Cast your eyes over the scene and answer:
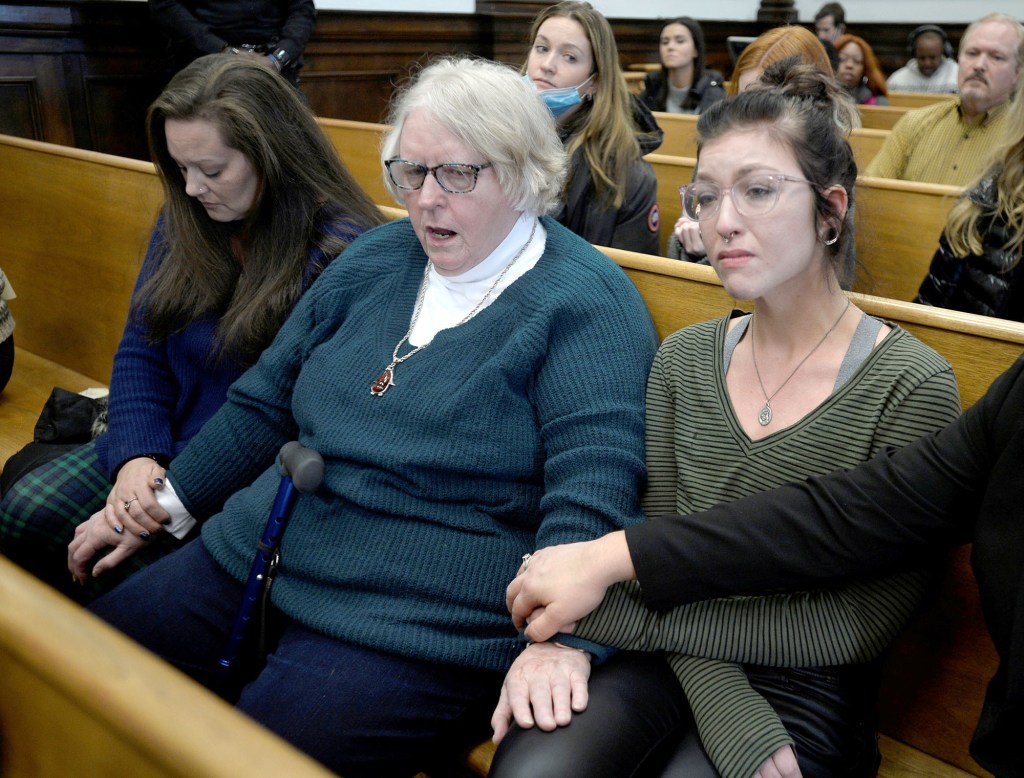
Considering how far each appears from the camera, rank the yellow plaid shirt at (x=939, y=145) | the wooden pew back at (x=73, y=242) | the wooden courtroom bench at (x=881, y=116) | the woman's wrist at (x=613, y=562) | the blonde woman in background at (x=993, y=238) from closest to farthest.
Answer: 1. the woman's wrist at (x=613, y=562)
2. the blonde woman in background at (x=993, y=238)
3. the wooden pew back at (x=73, y=242)
4. the yellow plaid shirt at (x=939, y=145)
5. the wooden courtroom bench at (x=881, y=116)

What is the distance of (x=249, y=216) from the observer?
1926mm

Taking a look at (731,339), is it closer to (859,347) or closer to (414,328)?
(859,347)

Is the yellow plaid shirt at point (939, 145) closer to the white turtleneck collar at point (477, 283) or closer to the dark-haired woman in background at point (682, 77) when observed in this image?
the dark-haired woman in background at point (682, 77)

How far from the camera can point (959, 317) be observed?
137 cm

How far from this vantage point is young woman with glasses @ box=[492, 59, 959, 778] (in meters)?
1.17

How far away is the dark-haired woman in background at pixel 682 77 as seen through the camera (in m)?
5.32

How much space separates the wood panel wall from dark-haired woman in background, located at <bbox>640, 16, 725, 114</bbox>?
121cm

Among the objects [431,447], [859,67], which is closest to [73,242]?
[431,447]

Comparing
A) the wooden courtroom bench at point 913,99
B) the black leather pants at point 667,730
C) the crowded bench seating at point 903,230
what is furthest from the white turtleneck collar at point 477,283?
the wooden courtroom bench at point 913,99

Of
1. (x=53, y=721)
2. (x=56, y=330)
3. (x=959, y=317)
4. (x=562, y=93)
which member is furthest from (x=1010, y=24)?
(x=53, y=721)

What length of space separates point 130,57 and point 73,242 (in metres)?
2.48

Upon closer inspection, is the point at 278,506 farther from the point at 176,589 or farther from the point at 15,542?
the point at 15,542

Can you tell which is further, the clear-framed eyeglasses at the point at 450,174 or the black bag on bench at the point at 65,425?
the black bag on bench at the point at 65,425

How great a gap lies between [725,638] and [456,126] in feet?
2.79
